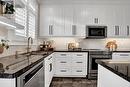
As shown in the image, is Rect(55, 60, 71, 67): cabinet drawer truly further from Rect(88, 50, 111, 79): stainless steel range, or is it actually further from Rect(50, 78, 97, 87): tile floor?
Rect(88, 50, 111, 79): stainless steel range

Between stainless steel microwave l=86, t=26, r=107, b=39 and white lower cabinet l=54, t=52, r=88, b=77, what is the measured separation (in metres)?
0.69

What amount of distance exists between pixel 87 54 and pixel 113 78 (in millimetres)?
3897

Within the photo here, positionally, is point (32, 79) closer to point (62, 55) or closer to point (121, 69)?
point (121, 69)

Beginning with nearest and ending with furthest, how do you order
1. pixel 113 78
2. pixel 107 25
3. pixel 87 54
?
pixel 113 78 < pixel 87 54 < pixel 107 25

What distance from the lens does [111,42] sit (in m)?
6.12

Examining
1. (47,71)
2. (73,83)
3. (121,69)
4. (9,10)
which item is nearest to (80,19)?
(73,83)

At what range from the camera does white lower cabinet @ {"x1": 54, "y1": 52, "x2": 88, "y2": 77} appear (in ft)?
18.5

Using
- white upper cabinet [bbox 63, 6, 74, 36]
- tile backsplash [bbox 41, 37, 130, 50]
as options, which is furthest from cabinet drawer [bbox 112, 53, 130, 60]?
white upper cabinet [bbox 63, 6, 74, 36]

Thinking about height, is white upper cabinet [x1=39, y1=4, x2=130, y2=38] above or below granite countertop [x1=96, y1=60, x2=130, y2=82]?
above

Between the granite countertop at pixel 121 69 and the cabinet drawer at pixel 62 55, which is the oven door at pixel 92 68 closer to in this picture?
the cabinet drawer at pixel 62 55

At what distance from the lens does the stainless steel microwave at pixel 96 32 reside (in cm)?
592

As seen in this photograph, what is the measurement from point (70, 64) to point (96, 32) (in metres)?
1.35

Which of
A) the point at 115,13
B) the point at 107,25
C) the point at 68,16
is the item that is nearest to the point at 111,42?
the point at 107,25

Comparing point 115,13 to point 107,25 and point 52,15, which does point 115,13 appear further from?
point 52,15
